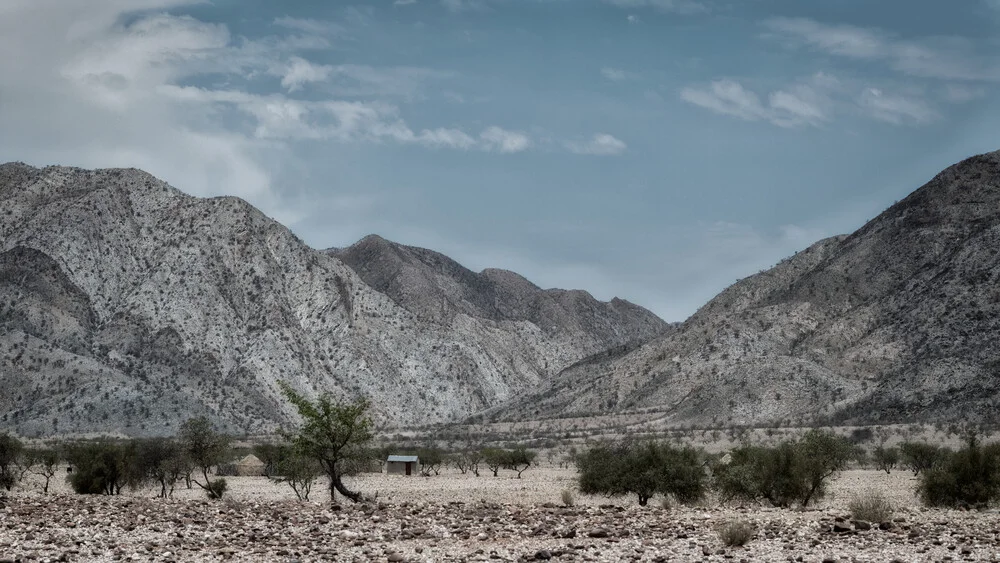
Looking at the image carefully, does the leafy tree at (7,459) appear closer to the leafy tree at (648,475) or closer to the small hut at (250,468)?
the small hut at (250,468)

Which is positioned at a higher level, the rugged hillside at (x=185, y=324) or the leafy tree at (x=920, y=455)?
the rugged hillside at (x=185, y=324)

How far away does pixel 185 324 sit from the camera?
→ 380 feet

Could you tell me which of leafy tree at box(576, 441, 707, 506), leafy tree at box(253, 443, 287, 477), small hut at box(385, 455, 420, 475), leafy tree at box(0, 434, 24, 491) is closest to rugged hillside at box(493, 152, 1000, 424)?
small hut at box(385, 455, 420, 475)

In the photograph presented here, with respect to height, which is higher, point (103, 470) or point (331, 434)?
point (331, 434)

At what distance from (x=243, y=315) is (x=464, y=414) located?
29.5 meters

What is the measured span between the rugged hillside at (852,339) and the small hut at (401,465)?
3088cm

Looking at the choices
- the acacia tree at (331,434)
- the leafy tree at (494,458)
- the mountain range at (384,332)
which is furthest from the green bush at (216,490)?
the mountain range at (384,332)

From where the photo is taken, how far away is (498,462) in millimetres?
70188

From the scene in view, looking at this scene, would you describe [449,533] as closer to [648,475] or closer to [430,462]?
[648,475]

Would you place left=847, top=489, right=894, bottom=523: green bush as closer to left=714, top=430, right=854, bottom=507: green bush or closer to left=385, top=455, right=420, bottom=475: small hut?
left=714, top=430, right=854, bottom=507: green bush

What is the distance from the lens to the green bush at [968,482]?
29.2 metres

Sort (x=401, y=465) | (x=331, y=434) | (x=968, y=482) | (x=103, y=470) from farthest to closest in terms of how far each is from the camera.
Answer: (x=401, y=465)
(x=103, y=470)
(x=331, y=434)
(x=968, y=482)

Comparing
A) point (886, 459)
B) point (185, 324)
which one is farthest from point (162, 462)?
point (185, 324)

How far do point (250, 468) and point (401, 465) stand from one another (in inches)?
387
